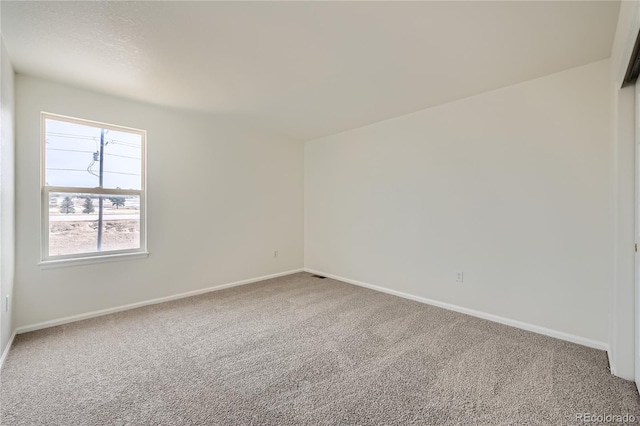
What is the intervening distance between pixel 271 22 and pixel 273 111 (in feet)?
5.76

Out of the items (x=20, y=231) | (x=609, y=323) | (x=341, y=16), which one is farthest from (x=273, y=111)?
(x=609, y=323)

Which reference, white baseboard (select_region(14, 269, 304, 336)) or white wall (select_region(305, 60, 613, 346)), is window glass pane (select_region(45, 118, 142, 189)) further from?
white wall (select_region(305, 60, 613, 346))

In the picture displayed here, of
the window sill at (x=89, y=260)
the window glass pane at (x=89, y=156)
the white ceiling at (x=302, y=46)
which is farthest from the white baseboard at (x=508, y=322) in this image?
the window glass pane at (x=89, y=156)

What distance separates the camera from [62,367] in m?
2.10

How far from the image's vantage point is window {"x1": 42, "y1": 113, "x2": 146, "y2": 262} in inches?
113

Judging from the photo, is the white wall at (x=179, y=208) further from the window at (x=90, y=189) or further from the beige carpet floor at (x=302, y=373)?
the beige carpet floor at (x=302, y=373)

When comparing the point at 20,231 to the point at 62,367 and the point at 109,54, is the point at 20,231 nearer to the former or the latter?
the point at 62,367

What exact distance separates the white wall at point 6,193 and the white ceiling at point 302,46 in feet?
0.78

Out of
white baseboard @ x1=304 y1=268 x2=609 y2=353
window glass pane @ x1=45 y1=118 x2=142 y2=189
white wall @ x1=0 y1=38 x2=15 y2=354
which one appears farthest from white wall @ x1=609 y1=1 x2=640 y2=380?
window glass pane @ x1=45 y1=118 x2=142 y2=189

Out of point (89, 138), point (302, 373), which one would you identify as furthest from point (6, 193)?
point (302, 373)

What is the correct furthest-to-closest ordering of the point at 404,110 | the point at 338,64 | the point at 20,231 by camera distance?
the point at 404,110 < the point at 20,231 < the point at 338,64

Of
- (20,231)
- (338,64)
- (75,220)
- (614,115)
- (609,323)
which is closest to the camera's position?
(614,115)

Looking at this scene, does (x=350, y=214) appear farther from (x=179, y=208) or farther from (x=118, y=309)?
(x=118, y=309)

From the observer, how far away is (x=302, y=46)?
84.4 inches
